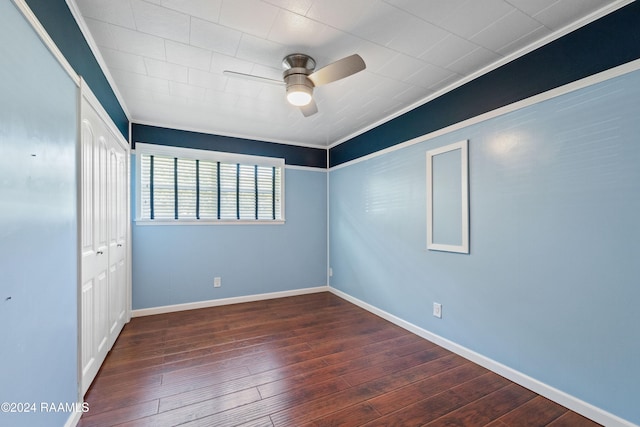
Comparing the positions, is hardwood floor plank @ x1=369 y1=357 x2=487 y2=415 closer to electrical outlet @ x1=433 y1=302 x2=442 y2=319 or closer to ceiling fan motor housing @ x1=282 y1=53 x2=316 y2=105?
electrical outlet @ x1=433 y1=302 x2=442 y2=319

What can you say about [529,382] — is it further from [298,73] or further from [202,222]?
[202,222]

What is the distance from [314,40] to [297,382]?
8.12 ft

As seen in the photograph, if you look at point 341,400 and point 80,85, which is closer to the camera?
point 80,85

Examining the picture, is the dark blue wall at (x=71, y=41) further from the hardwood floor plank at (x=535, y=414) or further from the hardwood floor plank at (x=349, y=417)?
the hardwood floor plank at (x=535, y=414)

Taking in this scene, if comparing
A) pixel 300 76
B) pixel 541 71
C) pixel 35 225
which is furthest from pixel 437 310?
pixel 35 225

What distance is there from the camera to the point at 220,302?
3.89 meters

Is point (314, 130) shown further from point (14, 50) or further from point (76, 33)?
point (14, 50)

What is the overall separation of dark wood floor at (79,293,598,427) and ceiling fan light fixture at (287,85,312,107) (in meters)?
2.17

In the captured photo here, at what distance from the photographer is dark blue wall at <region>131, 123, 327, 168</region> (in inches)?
140

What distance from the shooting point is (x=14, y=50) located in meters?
1.08

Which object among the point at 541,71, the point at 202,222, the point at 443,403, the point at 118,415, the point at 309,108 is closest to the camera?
the point at 118,415

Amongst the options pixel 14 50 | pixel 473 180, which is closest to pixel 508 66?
pixel 473 180

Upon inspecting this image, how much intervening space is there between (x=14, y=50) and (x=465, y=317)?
3238 mm

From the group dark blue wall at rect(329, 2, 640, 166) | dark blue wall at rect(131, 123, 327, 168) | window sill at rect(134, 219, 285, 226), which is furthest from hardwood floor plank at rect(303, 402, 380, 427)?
dark blue wall at rect(131, 123, 327, 168)
